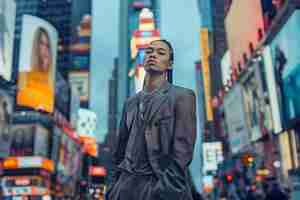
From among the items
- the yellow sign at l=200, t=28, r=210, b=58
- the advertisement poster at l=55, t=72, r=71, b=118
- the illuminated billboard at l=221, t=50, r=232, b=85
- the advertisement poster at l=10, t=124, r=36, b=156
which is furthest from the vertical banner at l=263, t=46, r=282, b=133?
the yellow sign at l=200, t=28, r=210, b=58

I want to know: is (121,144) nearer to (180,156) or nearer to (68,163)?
(180,156)

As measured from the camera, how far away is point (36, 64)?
54.1m

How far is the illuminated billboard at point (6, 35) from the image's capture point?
124ft

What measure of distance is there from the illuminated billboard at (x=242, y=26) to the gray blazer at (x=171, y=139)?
40281 millimetres

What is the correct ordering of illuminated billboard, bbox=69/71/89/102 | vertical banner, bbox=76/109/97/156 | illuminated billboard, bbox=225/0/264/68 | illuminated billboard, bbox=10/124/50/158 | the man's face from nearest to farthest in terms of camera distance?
the man's face, illuminated billboard, bbox=225/0/264/68, illuminated billboard, bbox=10/124/50/158, vertical banner, bbox=76/109/97/156, illuminated billboard, bbox=69/71/89/102

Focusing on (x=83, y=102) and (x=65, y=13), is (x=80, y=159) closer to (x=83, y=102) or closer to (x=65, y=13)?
(x=83, y=102)

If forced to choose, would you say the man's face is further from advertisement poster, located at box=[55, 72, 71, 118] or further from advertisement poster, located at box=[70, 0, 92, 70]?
advertisement poster, located at box=[70, 0, 92, 70]

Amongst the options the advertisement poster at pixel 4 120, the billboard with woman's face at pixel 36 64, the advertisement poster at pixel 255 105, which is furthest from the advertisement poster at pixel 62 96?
the advertisement poster at pixel 255 105

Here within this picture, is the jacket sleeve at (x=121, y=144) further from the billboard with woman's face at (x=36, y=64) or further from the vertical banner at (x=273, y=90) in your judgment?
the billboard with woman's face at (x=36, y=64)

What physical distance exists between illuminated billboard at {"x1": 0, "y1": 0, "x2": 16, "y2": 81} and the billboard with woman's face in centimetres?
1299

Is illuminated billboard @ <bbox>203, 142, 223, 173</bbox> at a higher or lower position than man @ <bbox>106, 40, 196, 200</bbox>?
higher

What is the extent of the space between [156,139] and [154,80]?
590mm

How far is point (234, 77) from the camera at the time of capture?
53.1 m

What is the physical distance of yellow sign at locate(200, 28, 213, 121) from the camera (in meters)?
92.1
